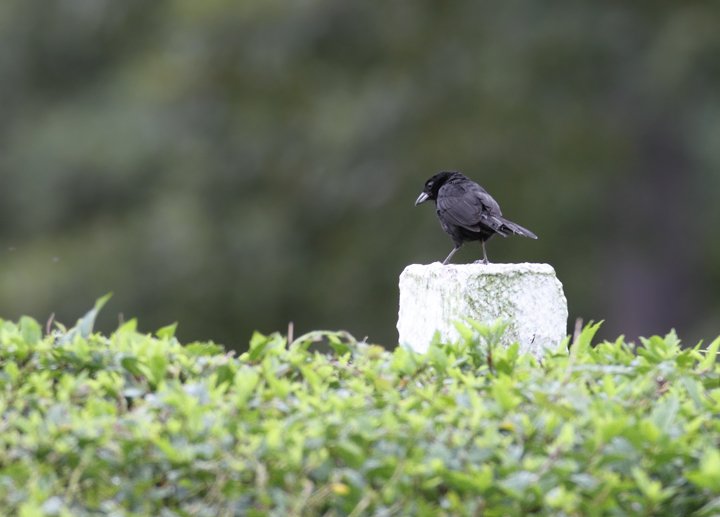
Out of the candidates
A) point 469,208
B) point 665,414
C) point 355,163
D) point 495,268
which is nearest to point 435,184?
point 469,208

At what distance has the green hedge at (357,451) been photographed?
1.89m

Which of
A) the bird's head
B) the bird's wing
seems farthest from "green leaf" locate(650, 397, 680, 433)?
the bird's head

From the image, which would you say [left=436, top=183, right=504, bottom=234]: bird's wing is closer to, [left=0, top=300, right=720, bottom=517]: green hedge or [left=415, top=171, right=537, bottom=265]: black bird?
[left=415, top=171, right=537, bottom=265]: black bird

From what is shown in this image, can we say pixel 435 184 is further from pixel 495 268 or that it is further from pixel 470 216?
pixel 495 268

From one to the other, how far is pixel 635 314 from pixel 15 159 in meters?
12.4

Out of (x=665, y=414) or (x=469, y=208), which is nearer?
(x=665, y=414)

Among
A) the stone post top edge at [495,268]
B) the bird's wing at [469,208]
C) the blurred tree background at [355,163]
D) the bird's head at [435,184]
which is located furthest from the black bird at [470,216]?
the blurred tree background at [355,163]

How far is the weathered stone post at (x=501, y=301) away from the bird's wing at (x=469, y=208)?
7.06 feet

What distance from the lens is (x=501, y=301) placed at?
142 inches

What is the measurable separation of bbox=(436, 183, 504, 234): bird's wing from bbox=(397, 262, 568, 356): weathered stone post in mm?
2152

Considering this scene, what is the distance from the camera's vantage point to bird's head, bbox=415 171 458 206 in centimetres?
691

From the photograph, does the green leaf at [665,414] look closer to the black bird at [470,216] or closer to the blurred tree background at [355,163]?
the black bird at [470,216]

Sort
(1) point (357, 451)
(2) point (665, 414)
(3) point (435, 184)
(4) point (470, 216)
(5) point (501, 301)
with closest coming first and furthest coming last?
(1) point (357, 451) < (2) point (665, 414) < (5) point (501, 301) < (4) point (470, 216) < (3) point (435, 184)

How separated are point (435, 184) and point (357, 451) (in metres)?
5.20
